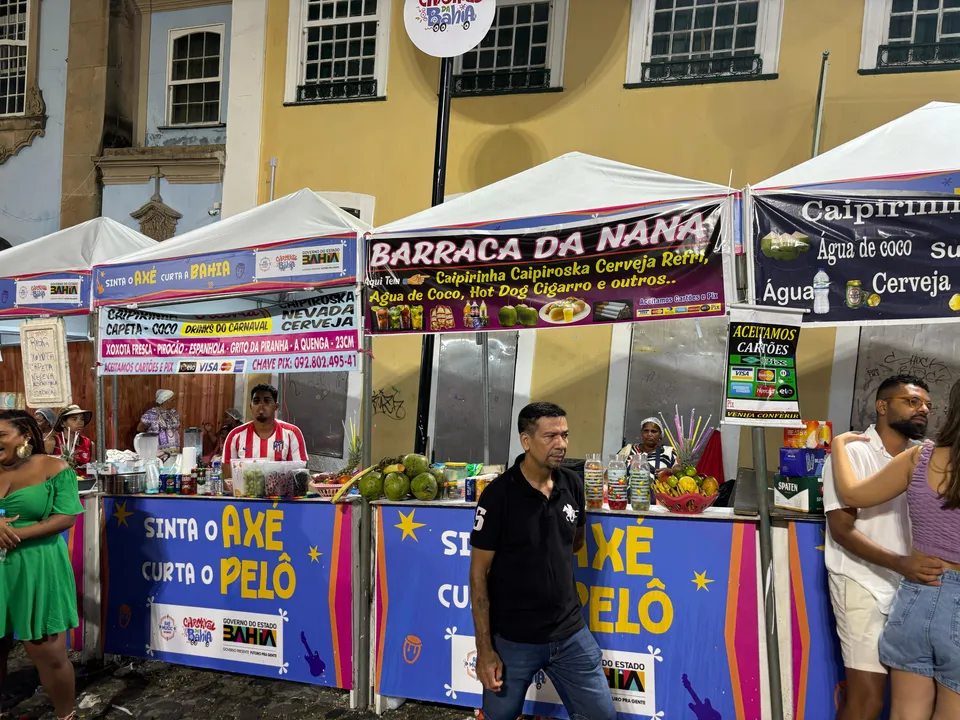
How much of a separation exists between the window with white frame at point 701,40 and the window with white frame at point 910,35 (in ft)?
3.37

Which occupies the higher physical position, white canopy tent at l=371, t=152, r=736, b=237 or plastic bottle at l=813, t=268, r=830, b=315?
white canopy tent at l=371, t=152, r=736, b=237

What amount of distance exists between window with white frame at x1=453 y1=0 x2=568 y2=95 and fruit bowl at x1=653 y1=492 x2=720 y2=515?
7163mm

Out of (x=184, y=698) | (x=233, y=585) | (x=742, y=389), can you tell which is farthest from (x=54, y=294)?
(x=742, y=389)

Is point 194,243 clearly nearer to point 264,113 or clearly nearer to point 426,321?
point 426,321

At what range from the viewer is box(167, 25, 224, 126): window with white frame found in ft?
40.5

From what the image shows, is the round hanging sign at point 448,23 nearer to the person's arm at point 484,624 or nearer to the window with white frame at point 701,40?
the window with white frame at point 701,40

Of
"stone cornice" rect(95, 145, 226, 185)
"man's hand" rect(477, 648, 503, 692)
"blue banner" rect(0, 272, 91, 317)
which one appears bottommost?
"man's hand" rect(477, 648, 503, 692)

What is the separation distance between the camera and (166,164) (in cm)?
1195

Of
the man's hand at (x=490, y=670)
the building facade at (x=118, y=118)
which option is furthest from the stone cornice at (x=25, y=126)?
the man's hand at (x=490, y=670)

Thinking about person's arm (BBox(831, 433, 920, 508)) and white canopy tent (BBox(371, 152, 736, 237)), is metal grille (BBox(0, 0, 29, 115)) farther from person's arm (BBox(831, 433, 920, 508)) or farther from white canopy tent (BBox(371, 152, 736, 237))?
person's arm (BBox(831, 433, 920, 508))

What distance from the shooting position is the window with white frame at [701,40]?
919cm

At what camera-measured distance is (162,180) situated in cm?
1203

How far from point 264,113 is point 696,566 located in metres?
9.56

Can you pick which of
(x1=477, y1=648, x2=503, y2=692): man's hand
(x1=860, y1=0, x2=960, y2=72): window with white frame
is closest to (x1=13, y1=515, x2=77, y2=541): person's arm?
(x1=477, y1=648, x2=503, y2=692): man's hand
